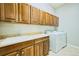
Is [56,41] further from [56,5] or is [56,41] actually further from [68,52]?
[56,5]

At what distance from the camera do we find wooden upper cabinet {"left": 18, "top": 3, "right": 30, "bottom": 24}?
2270 mm

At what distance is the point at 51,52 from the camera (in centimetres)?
217

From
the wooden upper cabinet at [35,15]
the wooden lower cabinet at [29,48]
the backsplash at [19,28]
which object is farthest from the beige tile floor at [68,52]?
the wooden upper cabinet at [35,15]

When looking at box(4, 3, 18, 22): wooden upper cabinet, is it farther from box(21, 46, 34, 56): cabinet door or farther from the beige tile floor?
the beige tile floor

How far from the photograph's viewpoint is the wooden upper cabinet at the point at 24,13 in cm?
227

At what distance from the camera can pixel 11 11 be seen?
6.73 ft

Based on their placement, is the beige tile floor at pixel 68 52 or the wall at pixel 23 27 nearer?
the beige tile floor at pixel 68 52

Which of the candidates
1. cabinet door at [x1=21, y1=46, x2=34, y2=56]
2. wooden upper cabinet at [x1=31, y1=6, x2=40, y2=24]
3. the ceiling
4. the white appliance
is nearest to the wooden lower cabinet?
cabinet door at [x1=21, y1=46, x2=34, y2=56]

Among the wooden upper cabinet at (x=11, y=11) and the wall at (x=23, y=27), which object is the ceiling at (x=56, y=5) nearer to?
the wall at (x=23, y=27)

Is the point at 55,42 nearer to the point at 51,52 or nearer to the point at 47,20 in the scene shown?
the point at 51,52

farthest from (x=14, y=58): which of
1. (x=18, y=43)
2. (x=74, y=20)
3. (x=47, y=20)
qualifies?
(x=74, y=20)

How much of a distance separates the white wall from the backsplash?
24cm

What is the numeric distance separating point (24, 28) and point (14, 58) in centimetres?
81

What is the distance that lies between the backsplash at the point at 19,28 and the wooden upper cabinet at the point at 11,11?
233mm
